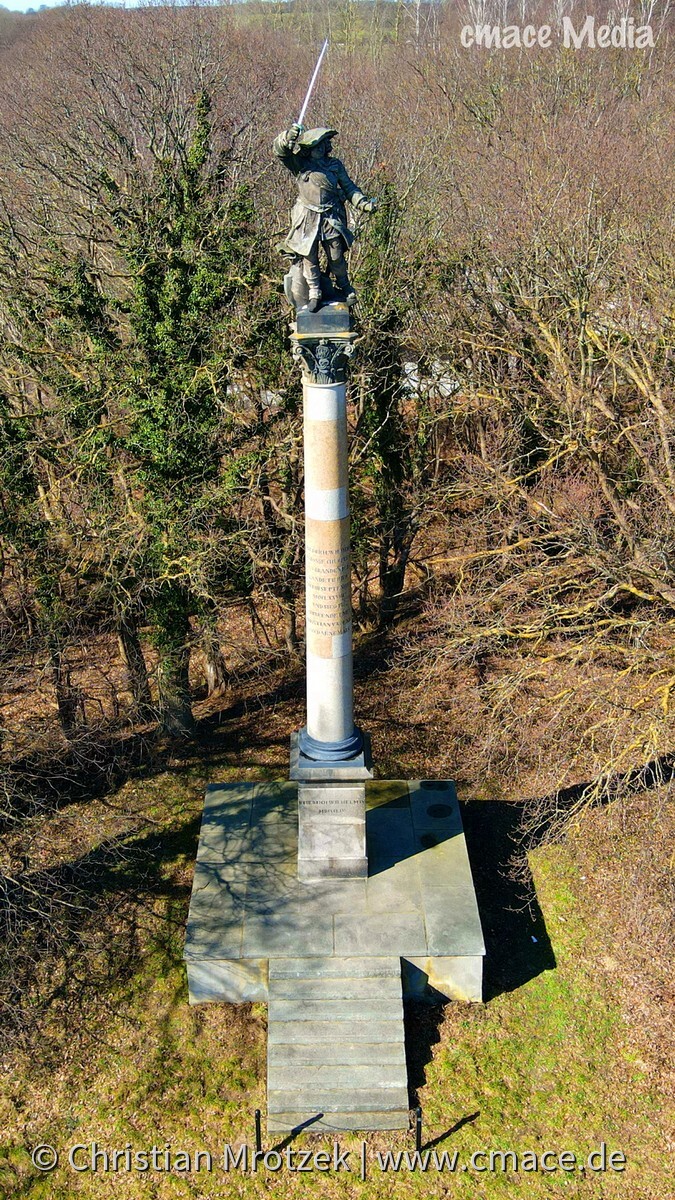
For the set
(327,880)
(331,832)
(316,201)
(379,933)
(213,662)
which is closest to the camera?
(316,201)

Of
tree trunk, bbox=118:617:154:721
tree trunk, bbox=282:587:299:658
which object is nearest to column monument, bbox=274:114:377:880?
tree trunk, bbox=282:587:299:658

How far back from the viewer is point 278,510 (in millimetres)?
21047

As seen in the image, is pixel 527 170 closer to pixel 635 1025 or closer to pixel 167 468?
pixel 167 468

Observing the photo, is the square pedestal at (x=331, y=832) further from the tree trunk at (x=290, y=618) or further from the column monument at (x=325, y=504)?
the tree trunk at (x=290, y=618)

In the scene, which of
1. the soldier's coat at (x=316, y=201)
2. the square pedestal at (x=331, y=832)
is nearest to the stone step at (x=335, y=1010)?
the square pedestal at (x=331, y=832)

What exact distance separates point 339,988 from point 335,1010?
32cm

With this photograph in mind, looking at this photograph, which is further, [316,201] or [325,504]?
[325,504]

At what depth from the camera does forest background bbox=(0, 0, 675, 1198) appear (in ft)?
57.8

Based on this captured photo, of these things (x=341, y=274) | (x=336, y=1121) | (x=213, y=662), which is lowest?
(x=336, y=1121)

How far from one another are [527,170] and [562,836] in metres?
17.6

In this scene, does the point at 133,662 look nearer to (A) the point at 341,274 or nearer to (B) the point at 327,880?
(B) the point at 327,880

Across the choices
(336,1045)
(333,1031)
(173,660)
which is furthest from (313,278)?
(336,1045)

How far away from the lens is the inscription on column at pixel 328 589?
14508mm

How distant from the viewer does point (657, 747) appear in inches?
620
